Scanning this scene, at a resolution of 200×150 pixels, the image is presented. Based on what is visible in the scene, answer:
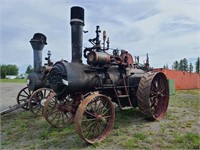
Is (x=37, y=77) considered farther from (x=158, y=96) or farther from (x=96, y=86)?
(x=158, y=96)

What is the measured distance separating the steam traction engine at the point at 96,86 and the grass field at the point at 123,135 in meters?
0.26

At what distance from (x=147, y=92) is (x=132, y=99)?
742 millimetres

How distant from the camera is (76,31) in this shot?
4.21 m

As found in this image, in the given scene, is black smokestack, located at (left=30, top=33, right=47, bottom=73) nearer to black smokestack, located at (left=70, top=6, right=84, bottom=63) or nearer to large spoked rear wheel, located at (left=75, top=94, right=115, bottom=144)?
black smokestack, located at (left=70, top=6, right=84, bottom=63)

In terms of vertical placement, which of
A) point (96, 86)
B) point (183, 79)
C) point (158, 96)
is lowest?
point (158, 96)

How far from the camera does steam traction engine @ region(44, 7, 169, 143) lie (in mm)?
3852

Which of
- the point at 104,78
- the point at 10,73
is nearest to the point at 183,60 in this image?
the point at 10,73

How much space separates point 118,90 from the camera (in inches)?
198

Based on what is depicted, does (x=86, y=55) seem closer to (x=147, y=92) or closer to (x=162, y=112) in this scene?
(x=147, y=92)

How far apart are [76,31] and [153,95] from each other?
2.63 m

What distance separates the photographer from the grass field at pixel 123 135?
139 inches

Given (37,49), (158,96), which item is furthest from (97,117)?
(37,49)

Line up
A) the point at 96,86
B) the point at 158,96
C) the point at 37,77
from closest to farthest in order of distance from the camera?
the point at 96,86, the point at 158,96, the point at 37,77

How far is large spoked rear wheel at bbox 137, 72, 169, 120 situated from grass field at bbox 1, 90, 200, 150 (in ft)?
0.86
